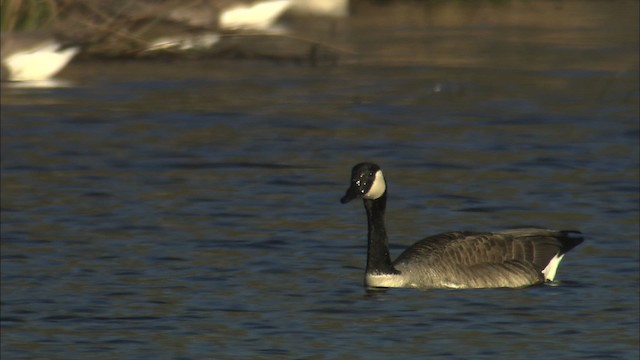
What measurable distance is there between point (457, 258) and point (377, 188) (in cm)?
73

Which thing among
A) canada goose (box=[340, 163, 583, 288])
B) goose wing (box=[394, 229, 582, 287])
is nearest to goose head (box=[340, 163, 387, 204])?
canada goose (box=[340, 163, 583, 288])

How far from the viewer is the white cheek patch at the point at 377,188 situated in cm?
1215

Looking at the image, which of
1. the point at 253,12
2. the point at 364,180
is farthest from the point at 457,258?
the point at 253,12

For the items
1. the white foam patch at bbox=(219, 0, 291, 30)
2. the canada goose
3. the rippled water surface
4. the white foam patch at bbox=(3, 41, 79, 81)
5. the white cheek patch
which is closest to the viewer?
the rippled water surface

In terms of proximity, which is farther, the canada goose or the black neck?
the canada goose

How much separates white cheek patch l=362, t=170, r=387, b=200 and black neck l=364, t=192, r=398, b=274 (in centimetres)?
8

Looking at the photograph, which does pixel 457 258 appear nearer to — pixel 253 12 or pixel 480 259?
pixel 480 259

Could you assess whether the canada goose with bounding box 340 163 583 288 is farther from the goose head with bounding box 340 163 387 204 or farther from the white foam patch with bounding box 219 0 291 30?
the white foam patch with bounding box 219 0 291 30

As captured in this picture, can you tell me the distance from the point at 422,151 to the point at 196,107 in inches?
154

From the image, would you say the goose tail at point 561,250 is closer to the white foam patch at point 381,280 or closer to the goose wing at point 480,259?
the goose wing at point 480,259

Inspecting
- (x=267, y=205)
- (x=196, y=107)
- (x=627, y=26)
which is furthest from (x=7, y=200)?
(x=627, y=26)

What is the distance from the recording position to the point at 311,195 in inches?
582

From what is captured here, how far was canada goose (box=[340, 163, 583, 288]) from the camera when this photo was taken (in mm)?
11953

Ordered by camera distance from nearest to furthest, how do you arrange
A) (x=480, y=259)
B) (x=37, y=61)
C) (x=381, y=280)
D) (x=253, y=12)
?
(x=381, y=280) → (x=480, y=259) → (x=37, y=61) → (x=253, y=12)
